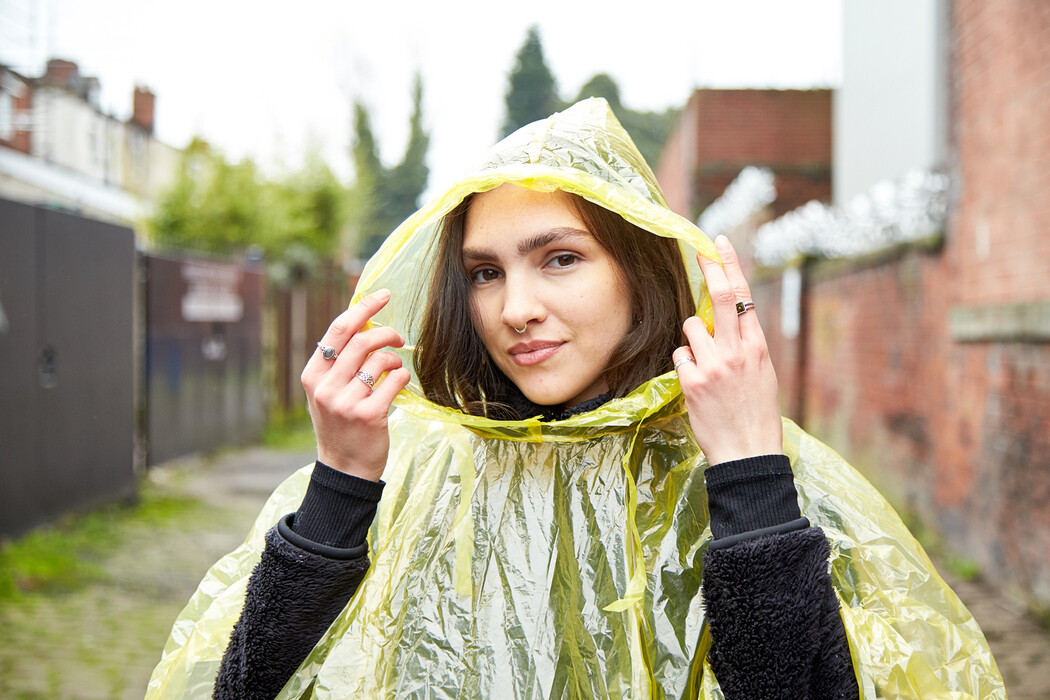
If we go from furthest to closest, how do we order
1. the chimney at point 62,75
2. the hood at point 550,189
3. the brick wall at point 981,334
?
1. the chimney at point 62,75
2. the brick wall at point 981,334
3. the hood at point 550,189

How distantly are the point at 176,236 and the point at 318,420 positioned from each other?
11930 millimetres

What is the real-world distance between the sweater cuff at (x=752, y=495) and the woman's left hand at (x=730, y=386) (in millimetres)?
22

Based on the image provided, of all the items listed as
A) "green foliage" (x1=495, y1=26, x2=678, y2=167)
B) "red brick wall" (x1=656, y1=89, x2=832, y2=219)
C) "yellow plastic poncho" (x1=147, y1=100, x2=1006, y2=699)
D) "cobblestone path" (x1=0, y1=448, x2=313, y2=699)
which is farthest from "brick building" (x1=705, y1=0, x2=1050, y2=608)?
"green foliage" (x1=495, y1=26, x2=678, y2=167)

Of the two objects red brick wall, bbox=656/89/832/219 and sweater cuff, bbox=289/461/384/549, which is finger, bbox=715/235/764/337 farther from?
red brick wall, bbox=656/89/832/219

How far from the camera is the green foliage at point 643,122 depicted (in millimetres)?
29609

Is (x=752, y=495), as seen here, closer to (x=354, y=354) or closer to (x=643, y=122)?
(x=354, y=354)

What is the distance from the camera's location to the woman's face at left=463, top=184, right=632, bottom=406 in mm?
1645

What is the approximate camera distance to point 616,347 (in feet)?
5.52

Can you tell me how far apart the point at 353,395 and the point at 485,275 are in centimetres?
41

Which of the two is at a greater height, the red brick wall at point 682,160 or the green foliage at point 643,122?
the green foliage at point 643,122

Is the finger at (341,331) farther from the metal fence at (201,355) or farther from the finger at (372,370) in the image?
the metal fence at (201,355)

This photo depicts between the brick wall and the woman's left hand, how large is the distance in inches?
135

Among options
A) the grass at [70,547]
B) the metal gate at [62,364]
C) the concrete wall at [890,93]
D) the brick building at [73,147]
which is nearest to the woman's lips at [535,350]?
the grass at [70,547]

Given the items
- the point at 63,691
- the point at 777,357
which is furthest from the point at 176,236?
the point at 63,691
